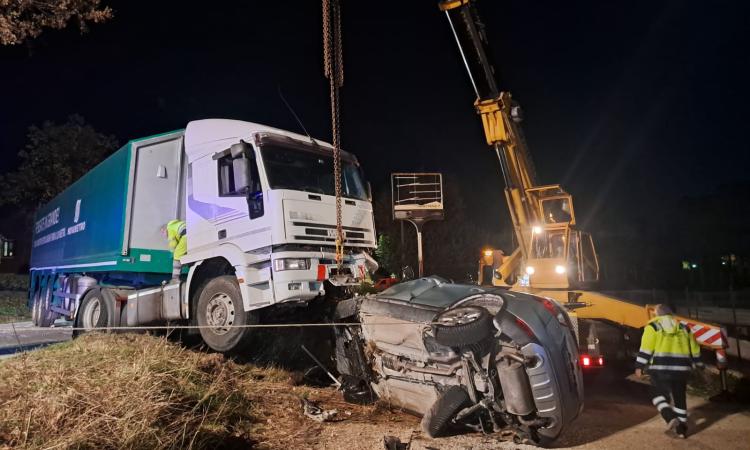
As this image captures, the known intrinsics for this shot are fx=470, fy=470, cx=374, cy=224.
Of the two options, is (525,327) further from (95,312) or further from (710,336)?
(95,312)

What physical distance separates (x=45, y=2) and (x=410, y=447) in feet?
23.4

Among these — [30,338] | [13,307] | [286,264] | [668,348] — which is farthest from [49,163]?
[668,348]

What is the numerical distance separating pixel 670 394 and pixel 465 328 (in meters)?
2.89

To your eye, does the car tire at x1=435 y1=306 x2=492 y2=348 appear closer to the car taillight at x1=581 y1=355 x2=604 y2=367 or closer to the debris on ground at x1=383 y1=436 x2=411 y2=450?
the debris on ground at x1=383 y1=436 x2=411 y2=450

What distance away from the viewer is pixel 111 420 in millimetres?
3246

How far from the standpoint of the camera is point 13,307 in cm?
1848

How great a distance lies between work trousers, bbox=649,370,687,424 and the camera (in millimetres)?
4836

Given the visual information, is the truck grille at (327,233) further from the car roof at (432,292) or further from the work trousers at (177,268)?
the work trousers at (177,268)

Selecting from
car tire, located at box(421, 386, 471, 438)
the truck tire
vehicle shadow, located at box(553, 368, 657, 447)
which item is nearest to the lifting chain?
car tire, located at box(421, 386, 471, 438)

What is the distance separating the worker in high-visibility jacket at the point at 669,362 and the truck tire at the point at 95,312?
24.8 ft

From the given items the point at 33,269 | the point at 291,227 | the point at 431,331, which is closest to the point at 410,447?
the point at 431,331

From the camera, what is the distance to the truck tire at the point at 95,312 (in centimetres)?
767

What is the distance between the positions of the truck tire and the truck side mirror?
144 inches

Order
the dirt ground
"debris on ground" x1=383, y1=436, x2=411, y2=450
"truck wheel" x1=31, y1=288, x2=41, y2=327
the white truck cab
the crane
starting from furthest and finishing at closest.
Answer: "truck wheel" x1=31, y1=288, x2=41, y2=327
the crane
the white truck cab
the dirt ground
"debris on ground" x1=383, y1=436, x2=411, y2=450
